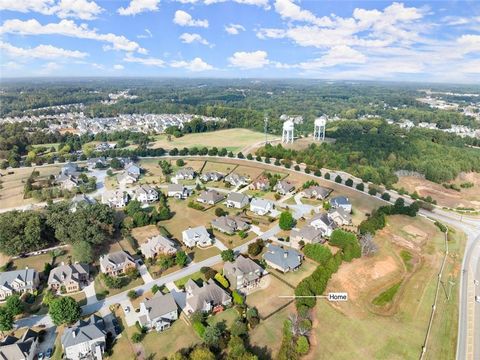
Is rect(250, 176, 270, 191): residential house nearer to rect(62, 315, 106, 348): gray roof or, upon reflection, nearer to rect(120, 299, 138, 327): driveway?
rect(120, 299, 138, 327): driveway

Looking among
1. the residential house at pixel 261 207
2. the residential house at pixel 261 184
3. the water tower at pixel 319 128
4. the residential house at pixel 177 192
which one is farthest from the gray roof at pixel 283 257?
the water tower at pixel 319 128

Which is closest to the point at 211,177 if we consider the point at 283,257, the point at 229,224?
the point at 229,224

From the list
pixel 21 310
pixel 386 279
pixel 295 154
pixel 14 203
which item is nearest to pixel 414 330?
pixel 386 279

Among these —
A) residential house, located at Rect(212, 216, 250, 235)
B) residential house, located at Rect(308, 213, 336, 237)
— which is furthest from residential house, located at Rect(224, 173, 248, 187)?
residential house, located at Rect(308, 213, 336, 237)

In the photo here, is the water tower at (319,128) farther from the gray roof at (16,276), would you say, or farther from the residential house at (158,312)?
the gray roof at (16,276)

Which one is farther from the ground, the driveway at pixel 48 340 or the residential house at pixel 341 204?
the residential house at pixel 341 204

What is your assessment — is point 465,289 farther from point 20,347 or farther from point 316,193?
point 20,347
